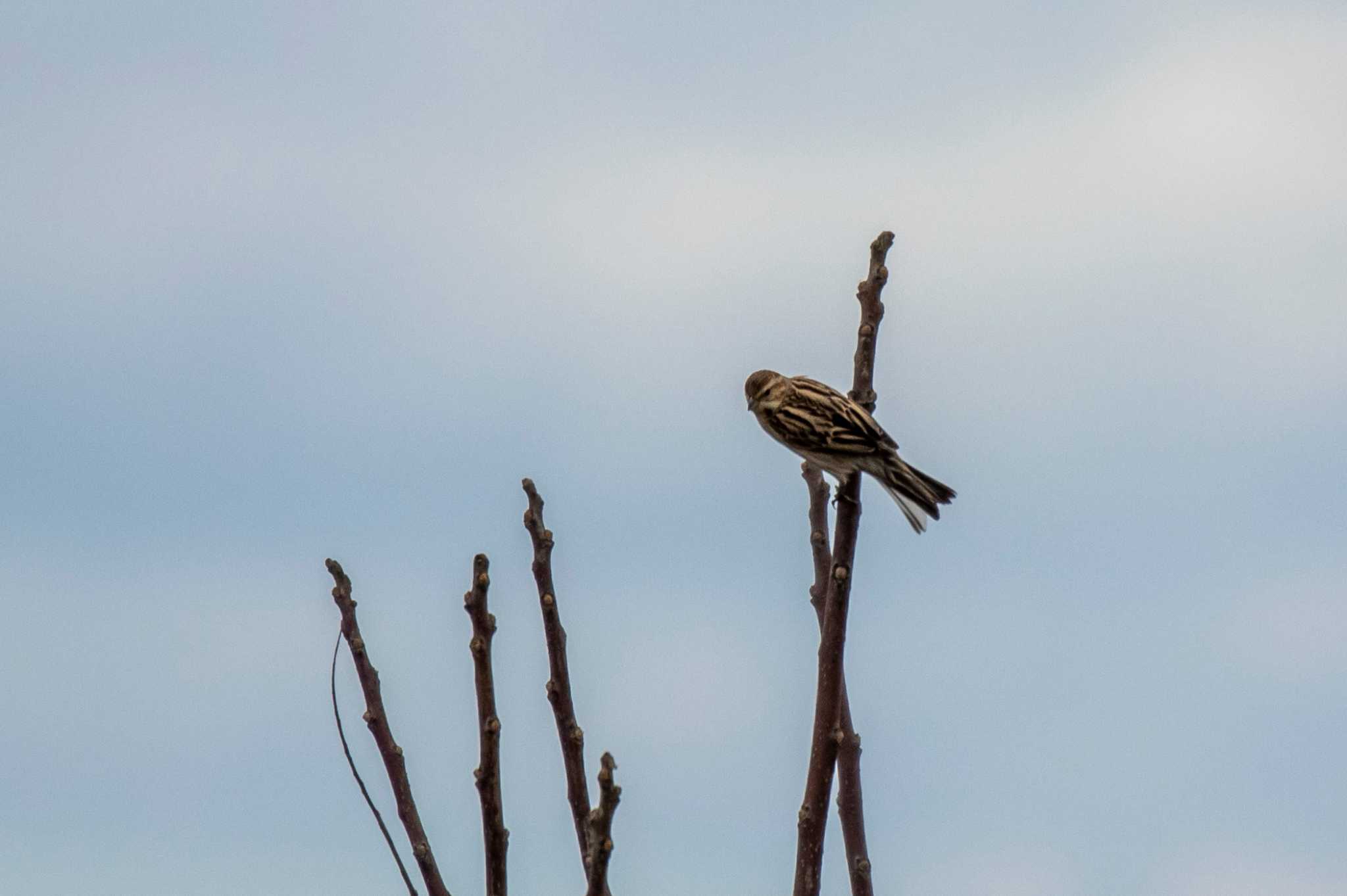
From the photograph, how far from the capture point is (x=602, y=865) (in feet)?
9.92

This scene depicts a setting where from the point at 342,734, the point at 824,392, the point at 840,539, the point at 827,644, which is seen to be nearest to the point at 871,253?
the point at 840,539

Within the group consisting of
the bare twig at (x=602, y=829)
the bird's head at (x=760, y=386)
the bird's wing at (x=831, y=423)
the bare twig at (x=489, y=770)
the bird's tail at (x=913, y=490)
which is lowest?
the bare twig at (x=602, y=829)

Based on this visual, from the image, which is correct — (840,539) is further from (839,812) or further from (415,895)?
(415,895)

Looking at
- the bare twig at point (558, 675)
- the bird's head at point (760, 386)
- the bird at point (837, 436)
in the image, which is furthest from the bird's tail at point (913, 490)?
the bare twig at point (558, 675)

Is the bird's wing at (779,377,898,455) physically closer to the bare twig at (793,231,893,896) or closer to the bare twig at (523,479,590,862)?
the bare twig at (793,231,893,896)

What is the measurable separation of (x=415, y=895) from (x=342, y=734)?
16.9 inches

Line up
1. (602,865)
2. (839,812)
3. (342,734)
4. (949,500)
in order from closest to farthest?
(602,865) → (342,734) → (839,812) → (949,500)

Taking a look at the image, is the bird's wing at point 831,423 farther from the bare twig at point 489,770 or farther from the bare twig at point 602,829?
the bare twig at point 602,829

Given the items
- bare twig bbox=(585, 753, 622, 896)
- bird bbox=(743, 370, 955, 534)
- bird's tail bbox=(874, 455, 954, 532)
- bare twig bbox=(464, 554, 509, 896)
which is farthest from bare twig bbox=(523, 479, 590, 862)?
bird's tail bbox=(874, 455, 954, 532)

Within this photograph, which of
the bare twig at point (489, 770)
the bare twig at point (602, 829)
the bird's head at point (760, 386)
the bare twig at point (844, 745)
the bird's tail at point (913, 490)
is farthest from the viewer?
the bird's head at point (760, 386)

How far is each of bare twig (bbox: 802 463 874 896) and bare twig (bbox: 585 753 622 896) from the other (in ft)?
5.08

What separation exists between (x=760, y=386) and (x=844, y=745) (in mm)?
5549

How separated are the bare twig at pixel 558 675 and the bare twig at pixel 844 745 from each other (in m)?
Answer: 0.76

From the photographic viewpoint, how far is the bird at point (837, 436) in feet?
26.4
